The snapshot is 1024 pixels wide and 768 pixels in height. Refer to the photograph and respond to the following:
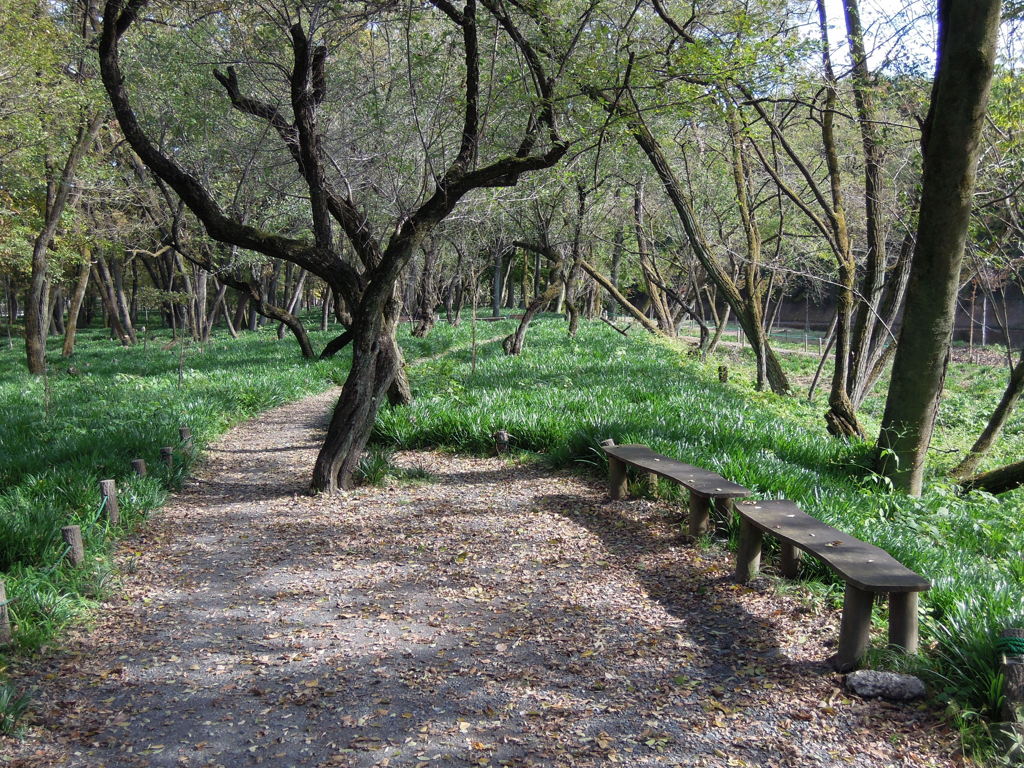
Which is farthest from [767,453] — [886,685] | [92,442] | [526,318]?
[526,318]

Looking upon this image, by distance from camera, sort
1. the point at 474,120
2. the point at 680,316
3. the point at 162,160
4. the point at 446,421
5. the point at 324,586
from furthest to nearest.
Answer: the point at 680,316
the point at 446,421
the point at 474,120
the point at 162,160
the point at 324,586

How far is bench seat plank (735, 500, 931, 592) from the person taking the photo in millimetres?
3260

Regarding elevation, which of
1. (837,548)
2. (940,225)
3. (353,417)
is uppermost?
(940,225)

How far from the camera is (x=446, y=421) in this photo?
318 inches

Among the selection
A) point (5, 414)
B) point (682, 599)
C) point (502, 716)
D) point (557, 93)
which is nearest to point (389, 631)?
point (502, 716)

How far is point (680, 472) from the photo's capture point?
5352mm

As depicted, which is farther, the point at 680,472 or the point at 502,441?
the point at 502,441

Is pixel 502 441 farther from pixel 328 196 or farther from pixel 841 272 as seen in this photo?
pixel 841 272

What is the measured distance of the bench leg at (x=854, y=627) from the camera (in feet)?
10.9

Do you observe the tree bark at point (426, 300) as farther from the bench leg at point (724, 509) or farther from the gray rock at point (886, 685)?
the gray rock at point (886, 685)

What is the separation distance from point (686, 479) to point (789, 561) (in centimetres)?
97

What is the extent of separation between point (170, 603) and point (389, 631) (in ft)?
4.53

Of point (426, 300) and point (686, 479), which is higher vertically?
point (426, 300)

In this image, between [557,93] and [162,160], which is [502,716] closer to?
[162,160]
